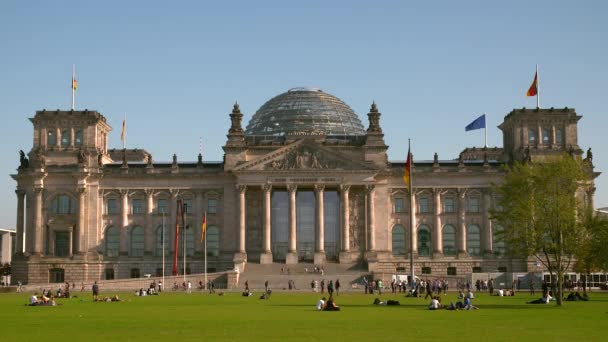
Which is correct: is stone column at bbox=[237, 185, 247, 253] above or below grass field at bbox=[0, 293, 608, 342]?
above

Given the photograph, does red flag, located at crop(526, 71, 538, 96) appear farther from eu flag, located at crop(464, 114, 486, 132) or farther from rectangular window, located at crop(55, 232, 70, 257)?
rectangular window, located at crop(55, 232, 70, 257)

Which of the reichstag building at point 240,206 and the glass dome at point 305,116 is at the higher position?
the glass dome at point 305,116

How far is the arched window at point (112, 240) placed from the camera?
5074 inches

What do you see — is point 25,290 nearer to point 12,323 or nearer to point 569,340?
point 12,323

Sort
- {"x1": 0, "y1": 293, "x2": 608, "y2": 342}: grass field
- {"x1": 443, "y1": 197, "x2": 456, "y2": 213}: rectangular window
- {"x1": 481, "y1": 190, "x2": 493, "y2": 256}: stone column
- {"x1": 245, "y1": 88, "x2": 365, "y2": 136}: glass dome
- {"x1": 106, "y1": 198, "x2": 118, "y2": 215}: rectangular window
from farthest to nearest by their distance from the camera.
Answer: {"x1": 245, "y1": 88, "x2": 365, "y2": 136}: glass dome → {"x1": 106, "y1": 198, "x2": 118, "y2": 215}: rectangular window → {"x1": 443, "y1": 197, "x2": 456, "y2": 213}: rectangular window → {"x1": 481, "y1": 190, "x2": 493, "y2": 256}: stone column → {"x1": 0, "y1": 293, "x2": 608, "y2": 342}: grass field

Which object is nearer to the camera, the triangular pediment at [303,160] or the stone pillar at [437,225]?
the triangular pediment at [303,160]

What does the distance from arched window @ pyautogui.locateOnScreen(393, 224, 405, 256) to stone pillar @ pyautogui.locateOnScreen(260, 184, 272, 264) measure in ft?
59.0

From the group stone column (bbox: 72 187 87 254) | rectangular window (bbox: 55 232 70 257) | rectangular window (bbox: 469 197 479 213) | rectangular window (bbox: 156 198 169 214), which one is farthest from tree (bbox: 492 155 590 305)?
rectangular window (bbox: 55 232 70 257)

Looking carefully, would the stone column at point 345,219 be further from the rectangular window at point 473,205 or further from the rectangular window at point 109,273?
the rectangular window at point 109,273

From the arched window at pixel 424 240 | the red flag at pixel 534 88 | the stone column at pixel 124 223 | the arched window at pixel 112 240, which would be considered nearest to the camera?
the red flag at pixel 534 88

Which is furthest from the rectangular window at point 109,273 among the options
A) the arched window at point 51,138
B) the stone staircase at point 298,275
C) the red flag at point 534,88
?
the red flag at point 534,88

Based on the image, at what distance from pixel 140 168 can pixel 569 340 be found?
328 feet

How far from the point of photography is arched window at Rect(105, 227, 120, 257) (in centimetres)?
12888

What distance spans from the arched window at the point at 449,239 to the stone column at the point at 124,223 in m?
44.2
